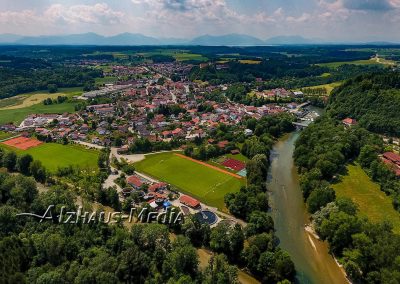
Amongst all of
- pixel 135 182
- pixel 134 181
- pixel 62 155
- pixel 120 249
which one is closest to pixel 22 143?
pixel 62 155

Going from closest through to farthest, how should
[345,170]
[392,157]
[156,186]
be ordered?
[156,186]
[345,170]
[392,157]

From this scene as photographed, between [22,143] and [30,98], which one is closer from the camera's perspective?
[22,143]

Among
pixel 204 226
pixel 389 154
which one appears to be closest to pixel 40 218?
pixel 204 226

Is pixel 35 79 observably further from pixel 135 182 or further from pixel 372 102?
pixel 372 102

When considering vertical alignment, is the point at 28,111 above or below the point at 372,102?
below

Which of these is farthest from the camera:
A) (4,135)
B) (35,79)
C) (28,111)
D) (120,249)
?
(35,79)

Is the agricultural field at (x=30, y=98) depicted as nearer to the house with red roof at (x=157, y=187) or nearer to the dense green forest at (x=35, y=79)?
the dense green forest at (x=35, y=79)

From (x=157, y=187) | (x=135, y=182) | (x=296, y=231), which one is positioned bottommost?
(x=296, y=231)
